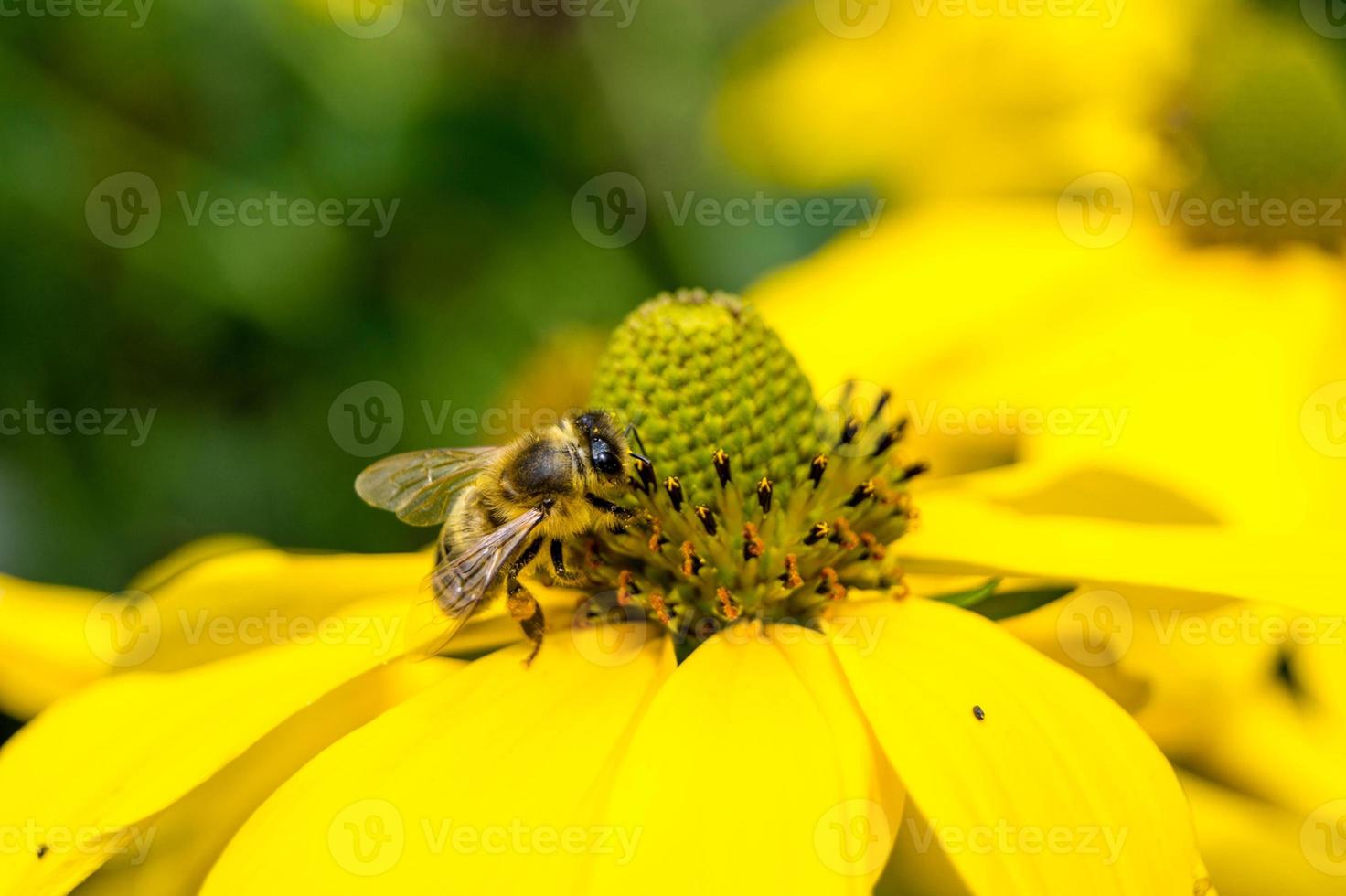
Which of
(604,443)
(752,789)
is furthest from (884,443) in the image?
(752,789)

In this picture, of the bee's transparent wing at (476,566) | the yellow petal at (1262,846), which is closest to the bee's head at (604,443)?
the bee's transparent wing at (476,566)

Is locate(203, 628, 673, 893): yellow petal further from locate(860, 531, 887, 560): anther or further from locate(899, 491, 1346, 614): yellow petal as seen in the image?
locate(899, 491, 1346, 614): yellow petal

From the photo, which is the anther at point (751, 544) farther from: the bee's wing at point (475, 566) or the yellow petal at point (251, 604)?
the yellow petal at point (251, 604)

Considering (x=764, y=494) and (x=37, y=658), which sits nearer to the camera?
(x=764, y=494)

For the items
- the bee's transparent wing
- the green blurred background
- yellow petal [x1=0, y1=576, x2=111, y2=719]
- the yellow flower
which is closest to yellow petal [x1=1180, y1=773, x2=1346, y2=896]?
the yellow flower

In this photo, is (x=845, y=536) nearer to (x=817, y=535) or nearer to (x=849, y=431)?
(x=817, y=535)

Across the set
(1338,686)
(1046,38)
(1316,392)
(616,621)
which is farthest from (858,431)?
(1046,38)
